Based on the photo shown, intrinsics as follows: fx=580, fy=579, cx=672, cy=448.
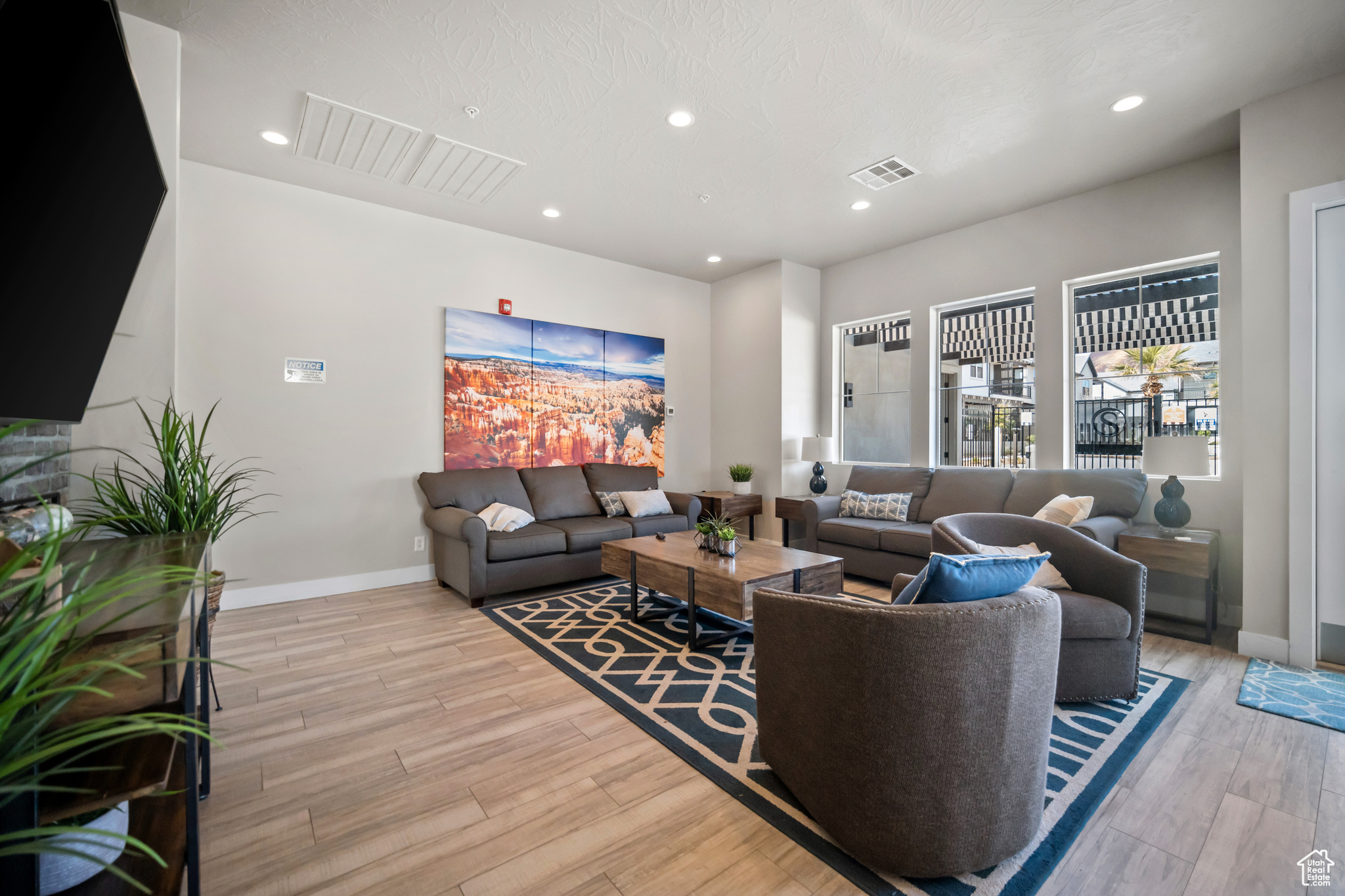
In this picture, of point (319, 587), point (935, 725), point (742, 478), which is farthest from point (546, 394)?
point (935, 725)

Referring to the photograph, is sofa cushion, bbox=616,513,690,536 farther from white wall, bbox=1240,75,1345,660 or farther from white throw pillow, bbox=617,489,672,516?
white wall, bbox=1240,75,1345,660

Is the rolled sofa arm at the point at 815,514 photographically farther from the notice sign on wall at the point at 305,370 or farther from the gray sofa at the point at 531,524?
the notice sign on wall at the point at 305,370

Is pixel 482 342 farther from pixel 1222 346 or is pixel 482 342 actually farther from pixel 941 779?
pixel 1222 346

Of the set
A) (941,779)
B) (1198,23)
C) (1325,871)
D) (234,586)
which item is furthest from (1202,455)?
(234,586)

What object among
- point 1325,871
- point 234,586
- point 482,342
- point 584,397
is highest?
point 482,342

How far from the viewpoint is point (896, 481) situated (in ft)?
16.6

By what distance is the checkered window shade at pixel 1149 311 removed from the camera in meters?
3.81

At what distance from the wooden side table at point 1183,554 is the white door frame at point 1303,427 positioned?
0.33 metres

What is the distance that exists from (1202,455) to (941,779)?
3109mm

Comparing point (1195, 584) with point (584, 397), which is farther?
point (584, 397)

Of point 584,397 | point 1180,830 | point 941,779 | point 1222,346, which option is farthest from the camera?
point 584,397

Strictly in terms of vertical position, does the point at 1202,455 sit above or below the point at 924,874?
above

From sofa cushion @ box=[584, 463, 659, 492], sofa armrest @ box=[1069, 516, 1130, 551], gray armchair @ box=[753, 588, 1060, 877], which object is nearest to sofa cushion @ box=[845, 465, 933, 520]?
sofa armrest @ box=[1069, 516, 1130, 551]

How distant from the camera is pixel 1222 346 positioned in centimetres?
367
